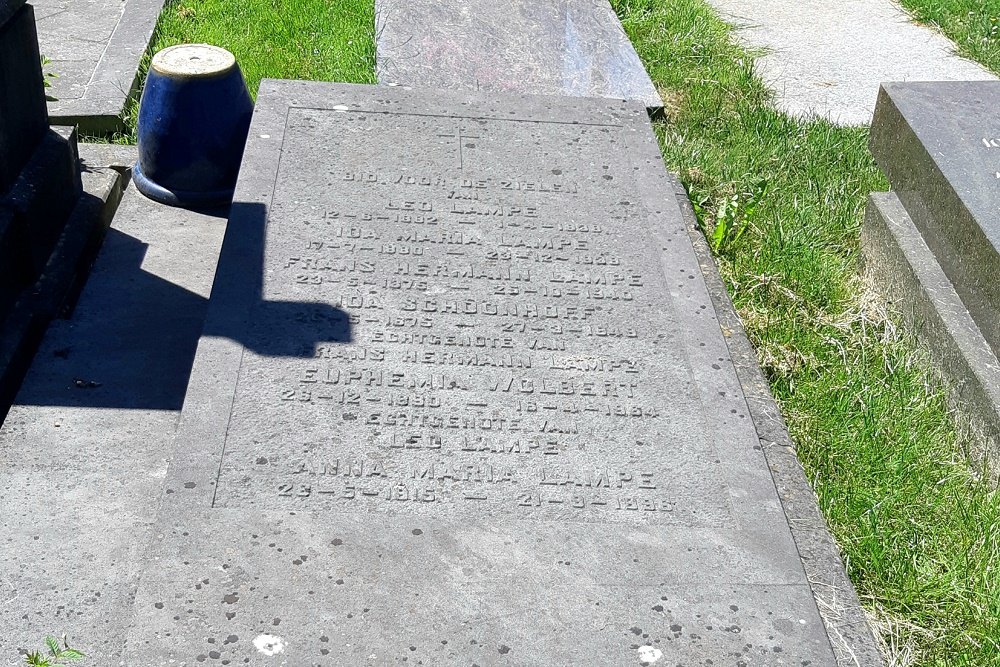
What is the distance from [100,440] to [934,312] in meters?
2.71

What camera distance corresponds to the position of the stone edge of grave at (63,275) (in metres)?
3.22

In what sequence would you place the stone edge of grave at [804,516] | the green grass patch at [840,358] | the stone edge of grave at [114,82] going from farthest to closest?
1. the stone edge of grave at [114,82]
2. the green grass patch at [840,358]
3. the stone edge of grave at [804,516]

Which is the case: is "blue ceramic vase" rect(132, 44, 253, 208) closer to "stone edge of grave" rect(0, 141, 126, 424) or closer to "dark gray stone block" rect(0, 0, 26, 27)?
"stone edge of grave" rect(0, 141, 126, 424)

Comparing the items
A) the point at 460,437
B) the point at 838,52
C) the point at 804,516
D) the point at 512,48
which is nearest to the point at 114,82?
the point at 512,48

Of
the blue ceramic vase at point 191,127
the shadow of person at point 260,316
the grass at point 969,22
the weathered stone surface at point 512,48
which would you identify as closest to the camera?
the shadow of person at point 260,316

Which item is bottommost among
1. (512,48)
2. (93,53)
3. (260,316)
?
(93,53)

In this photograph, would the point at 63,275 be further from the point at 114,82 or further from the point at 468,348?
the point at 114,82

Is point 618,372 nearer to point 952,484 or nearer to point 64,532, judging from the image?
point 952,484

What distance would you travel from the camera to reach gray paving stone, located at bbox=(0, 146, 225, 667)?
2.50 meters

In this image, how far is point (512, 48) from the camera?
17.8ft

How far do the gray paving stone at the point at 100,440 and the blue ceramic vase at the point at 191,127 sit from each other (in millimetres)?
210

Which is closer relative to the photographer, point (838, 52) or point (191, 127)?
point (191, 127)

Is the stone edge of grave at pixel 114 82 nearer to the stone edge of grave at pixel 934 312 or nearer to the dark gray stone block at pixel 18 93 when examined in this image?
the dark gray stone block at pixel 18 93

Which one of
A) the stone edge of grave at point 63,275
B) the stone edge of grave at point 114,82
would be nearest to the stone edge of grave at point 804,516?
the stone edge of grave at point 63,275
